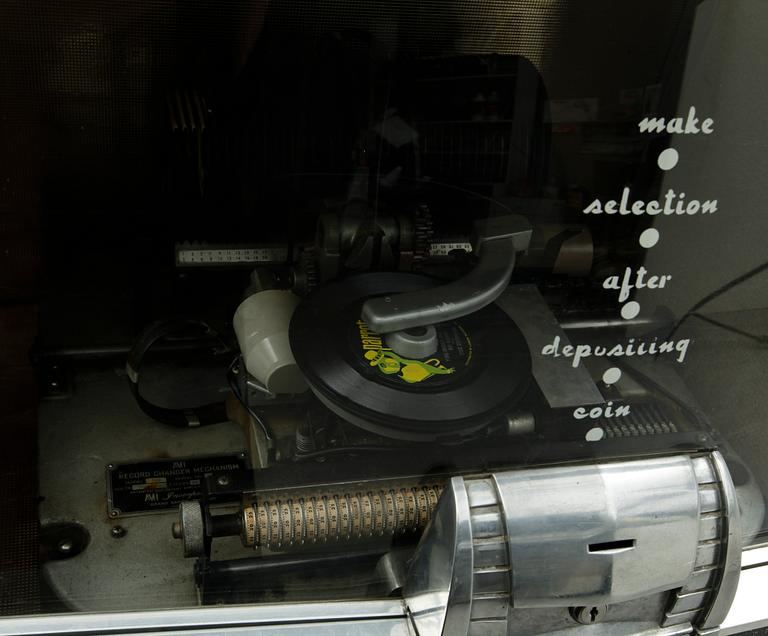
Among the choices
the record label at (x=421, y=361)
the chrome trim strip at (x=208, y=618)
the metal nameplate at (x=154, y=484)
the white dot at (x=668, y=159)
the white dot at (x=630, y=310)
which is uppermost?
the white dot at (x=668, y=159)

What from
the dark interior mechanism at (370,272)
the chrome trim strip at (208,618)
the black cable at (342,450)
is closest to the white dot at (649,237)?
the dark interior mechanism at (370,272)

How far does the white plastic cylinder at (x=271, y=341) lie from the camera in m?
0.81

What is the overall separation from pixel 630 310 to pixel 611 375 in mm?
70

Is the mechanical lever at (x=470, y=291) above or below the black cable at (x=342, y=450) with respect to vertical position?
above

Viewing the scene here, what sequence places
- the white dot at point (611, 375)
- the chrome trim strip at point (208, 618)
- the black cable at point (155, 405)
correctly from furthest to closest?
the black cable at point (155, 405) < the white dot at point (611, 375) < the chrome trim strip at point (208, 618)

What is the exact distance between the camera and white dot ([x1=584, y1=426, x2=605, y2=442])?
A: 30.8 inches

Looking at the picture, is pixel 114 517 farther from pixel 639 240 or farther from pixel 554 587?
pixel 639 240

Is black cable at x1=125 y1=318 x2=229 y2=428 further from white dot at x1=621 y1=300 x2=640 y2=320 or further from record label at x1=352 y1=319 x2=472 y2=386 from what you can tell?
white dot at x1=621 y1=300 x2=640 y2=320

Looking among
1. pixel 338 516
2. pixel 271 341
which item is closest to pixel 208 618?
pixel 338 516

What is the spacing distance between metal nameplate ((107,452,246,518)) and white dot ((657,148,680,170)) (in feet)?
1.62

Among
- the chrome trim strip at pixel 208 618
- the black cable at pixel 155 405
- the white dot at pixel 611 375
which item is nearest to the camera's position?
the chrome trim strip at pixel 208 618

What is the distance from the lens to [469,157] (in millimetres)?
757

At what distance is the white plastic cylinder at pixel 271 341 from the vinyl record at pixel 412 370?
0.11ft

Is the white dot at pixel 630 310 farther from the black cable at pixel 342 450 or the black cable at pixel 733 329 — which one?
the black cable at pixel 342 450
